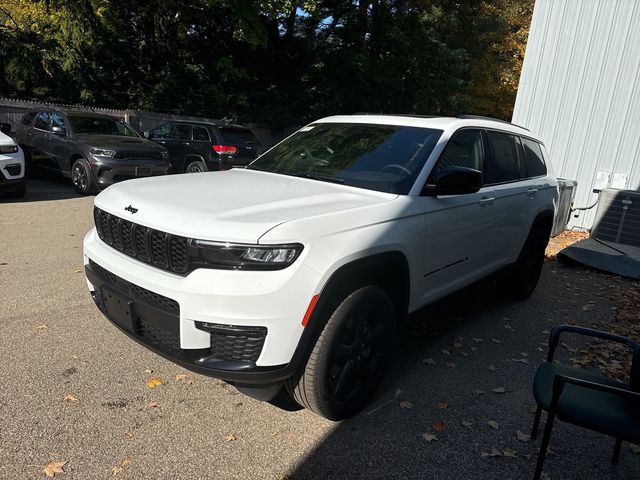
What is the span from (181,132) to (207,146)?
1138 millimetres

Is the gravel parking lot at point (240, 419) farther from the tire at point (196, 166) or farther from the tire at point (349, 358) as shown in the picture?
the tire at point (196, 166)

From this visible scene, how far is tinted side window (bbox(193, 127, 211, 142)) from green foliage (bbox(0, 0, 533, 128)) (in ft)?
23.9

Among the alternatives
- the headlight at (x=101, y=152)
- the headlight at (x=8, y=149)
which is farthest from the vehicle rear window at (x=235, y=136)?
the headlight at (x=8, y=149)

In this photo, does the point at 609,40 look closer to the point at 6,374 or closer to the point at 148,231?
the point at 148,231

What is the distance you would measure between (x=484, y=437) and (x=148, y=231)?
230cm

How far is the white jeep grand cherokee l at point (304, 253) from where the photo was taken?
2.35 meters

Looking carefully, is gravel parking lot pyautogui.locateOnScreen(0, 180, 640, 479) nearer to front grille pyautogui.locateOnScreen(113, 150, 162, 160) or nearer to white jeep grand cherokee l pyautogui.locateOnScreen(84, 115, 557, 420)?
white jeep grand cherokee l pyautogui.locateOnScreen(84, 115, 557, 420)

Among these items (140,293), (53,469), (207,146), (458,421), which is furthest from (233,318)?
(207,146)

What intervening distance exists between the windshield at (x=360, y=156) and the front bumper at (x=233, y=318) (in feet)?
3.71

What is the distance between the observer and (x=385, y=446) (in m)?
2.75

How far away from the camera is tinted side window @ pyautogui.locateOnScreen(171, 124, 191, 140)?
11922 mm

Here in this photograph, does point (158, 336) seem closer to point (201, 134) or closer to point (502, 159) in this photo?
point (502, 159)

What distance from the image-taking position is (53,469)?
7.75 ft

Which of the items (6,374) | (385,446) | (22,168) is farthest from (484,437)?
(22,168)
